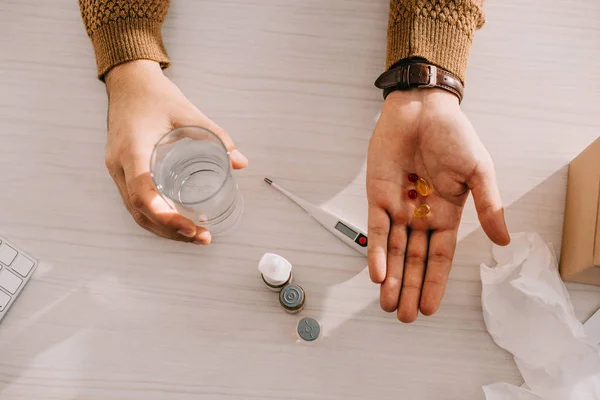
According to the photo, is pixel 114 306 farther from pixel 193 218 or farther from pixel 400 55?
pixel 400 55

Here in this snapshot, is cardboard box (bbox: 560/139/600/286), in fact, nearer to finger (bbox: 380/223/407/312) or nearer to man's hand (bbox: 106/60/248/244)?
finger (bbox: 380/223/407/312)

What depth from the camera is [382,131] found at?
32.7 inches

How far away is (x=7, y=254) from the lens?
81 centimetres

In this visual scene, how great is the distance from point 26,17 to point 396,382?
105cm

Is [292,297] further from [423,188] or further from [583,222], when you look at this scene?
[583,222]

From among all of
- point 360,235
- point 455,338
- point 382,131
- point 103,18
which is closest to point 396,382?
point 455,338

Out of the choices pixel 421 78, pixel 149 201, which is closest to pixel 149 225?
pixel 149 201

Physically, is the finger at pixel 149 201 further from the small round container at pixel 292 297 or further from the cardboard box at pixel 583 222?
the cardboard box at pixel 583 222

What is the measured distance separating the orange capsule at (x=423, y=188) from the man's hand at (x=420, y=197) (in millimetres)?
10

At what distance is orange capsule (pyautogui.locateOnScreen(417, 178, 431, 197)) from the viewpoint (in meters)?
0.81

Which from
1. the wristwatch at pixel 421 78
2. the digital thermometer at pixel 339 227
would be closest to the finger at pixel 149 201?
the digital thermometer at pixel 339 227

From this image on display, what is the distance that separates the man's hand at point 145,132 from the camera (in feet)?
2.40

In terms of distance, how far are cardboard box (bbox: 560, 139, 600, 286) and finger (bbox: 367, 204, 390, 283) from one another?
323mm

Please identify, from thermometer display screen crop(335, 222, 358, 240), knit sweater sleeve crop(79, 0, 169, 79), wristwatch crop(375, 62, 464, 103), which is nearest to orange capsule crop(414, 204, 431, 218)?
thermometer display screen crop(335, 222, 358, 240)
